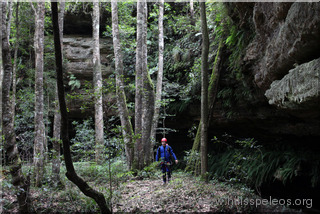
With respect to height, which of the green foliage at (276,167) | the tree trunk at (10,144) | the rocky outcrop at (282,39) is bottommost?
the green foliage at (276,167)

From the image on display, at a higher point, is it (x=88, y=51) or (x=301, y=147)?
(x=88, y=51)

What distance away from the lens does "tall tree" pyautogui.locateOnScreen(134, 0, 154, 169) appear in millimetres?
9250

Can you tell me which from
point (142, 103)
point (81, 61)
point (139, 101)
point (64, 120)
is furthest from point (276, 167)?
point (81, 61)

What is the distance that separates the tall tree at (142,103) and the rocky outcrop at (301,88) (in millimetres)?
5314

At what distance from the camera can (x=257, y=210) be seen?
183 inches

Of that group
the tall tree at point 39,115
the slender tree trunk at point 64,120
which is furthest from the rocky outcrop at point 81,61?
the slender tree trunk at point 64,120

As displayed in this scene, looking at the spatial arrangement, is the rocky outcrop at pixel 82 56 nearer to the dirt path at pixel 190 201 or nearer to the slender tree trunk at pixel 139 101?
the slender tree trunk at pixel 139 101

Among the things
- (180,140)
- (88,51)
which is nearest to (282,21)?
(180,140)

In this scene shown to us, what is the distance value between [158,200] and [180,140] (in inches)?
420

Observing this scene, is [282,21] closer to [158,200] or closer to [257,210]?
[257,210]

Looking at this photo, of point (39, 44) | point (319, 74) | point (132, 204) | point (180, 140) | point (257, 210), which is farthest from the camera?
point (180, 140)

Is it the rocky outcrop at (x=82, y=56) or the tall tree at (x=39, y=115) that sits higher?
the rocky outcrop at (x=82, y=56)

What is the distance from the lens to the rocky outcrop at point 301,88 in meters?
3.66

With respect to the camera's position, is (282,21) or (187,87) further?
(187,87)
